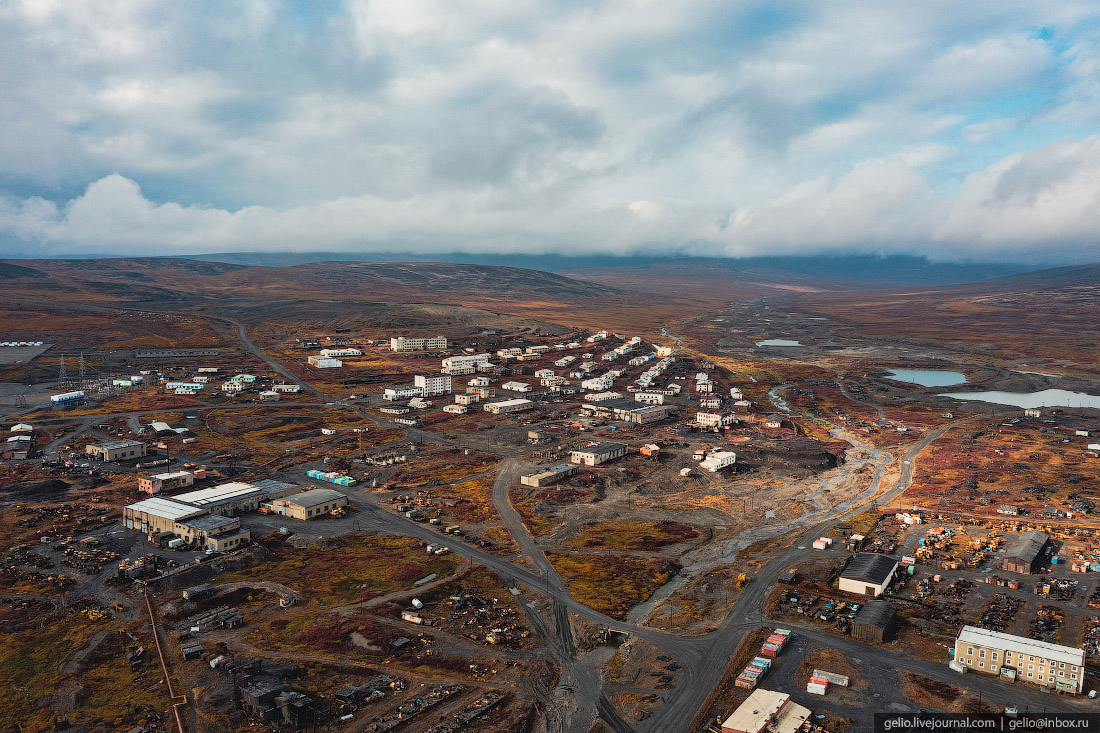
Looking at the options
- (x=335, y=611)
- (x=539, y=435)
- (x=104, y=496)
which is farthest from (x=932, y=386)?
(x=104, y=496)

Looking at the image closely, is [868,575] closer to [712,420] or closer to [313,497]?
[313,497]

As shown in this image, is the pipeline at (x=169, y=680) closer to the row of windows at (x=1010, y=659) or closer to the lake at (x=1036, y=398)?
the row of windows at (x=1010, y=659)

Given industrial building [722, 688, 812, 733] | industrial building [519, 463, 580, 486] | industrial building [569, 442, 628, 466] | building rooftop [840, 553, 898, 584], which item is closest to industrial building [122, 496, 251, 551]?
industrial building [519, 463, 580, 486]

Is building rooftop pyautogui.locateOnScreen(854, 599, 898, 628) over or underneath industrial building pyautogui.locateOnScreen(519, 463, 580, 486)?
over

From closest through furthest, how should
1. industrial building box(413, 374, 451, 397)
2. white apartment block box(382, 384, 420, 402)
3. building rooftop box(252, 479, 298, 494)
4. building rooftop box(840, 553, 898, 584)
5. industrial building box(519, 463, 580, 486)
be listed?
building rooftop box(840, 553, 898, 584)
building rooftop box(252, 479, 298, 494)
industrial building box(519, 463, 580, 486)
white apartment block box(382, 384, 420, 402)
industrial building box(413, 374, 451, 397)

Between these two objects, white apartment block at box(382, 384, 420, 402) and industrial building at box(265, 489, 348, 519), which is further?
white apartment block at box(382, 384, 420, 402)

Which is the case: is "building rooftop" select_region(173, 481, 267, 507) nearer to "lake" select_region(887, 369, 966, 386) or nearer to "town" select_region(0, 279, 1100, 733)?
"town" select_region(0, 279, 1100, 733)

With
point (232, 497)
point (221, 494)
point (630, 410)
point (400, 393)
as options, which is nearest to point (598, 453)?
point (630, 410)
